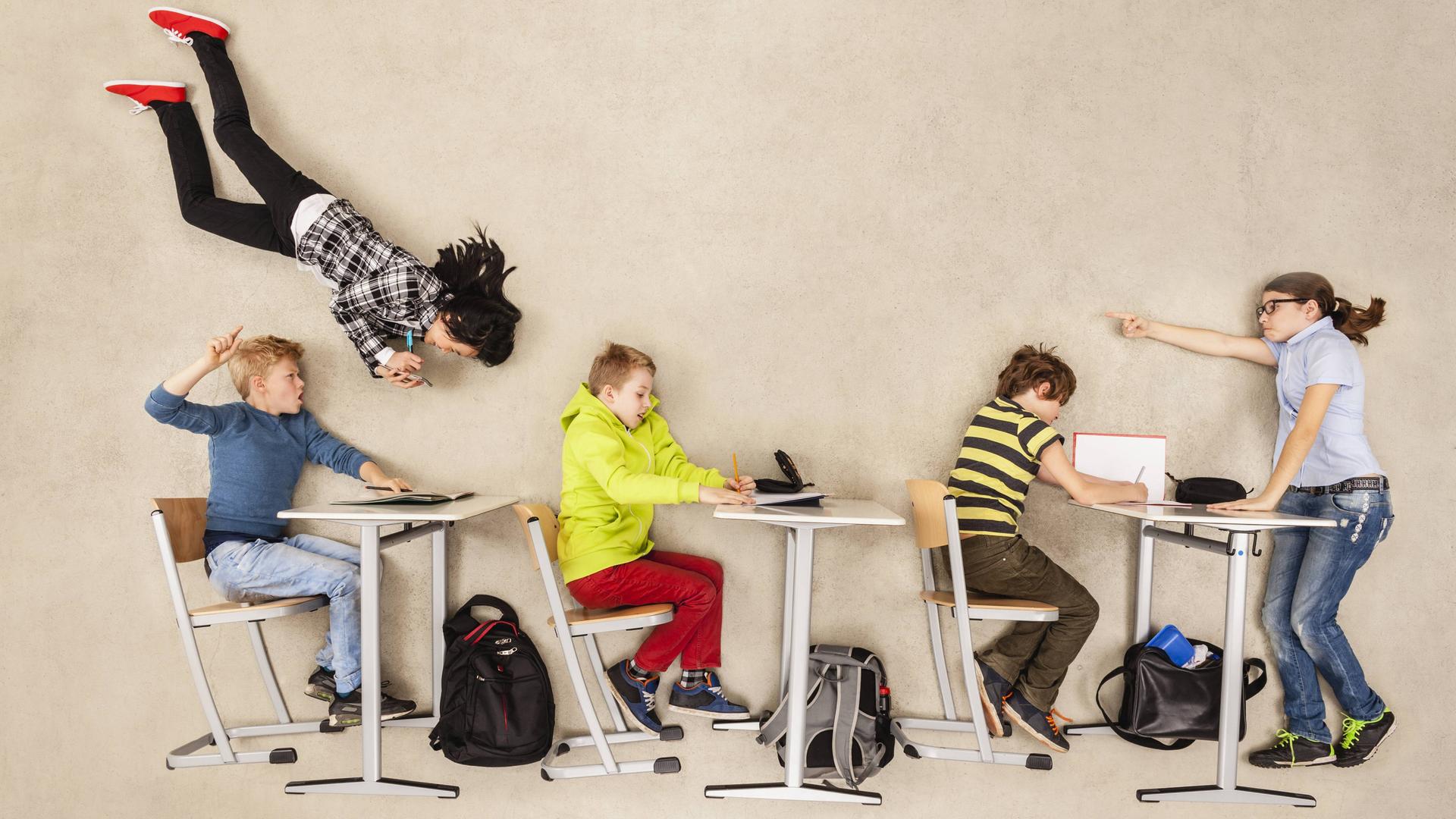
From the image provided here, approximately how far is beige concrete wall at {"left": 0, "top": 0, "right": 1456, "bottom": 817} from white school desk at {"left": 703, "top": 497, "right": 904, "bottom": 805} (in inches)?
16.0

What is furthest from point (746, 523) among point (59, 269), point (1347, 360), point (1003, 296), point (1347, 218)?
point (59, 269)

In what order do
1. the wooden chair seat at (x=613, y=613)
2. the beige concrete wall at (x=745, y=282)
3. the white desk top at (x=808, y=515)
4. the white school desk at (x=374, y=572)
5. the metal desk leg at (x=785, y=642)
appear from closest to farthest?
1. the white desk top at (x=808, y=515)
2. the white school desk at (x=374, y=572)
3. the wooden chair seat at (x=613, y=613)
4. the metal desk leg at (x=785, y=642)
5. the beige concrete wall at (x=745, y=282)

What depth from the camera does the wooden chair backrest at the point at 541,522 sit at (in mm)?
2234

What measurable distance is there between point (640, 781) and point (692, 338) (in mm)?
1595

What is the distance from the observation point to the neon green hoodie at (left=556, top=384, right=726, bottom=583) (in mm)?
2283

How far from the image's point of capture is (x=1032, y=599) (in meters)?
2.46

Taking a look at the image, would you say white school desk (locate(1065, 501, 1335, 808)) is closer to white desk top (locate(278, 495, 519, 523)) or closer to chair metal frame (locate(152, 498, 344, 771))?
white desk top (locate(278, 495, 519, 523))

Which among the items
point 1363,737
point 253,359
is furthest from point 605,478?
point 1363,737

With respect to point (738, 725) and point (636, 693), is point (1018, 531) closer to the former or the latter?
point (738, 725)

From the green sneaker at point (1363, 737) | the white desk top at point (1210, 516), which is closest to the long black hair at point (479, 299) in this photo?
the white desk top at point (1210, 516)

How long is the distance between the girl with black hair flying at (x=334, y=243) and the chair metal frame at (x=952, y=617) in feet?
5.04

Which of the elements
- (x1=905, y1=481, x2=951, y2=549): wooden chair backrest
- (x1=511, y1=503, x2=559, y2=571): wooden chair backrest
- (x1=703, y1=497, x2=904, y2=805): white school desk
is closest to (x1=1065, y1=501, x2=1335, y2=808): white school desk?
(x1=905, y1=481, x2=951, y2=549): wooden chair backrest

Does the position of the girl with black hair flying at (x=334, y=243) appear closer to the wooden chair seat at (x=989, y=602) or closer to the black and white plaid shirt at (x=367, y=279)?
the black and white plaid shirt at (x=367, y=279)

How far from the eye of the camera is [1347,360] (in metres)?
2.46
